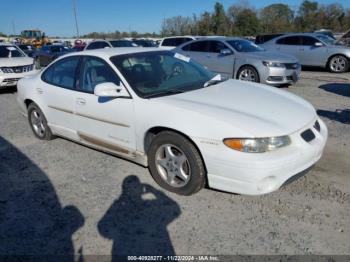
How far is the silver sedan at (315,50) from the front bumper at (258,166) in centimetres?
1119

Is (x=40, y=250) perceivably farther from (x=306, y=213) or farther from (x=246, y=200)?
(x=306, y=213)

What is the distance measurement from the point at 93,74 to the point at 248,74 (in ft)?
20.6

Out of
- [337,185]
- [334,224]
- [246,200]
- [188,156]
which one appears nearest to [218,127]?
[188,156]

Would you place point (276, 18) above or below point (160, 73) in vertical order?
above

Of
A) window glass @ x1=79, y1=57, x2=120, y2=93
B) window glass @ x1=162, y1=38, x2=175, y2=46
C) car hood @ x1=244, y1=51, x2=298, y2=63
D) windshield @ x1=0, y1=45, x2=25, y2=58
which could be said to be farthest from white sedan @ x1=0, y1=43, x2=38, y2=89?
window glass @ x1=162, y1=38, x2=175, y2=46

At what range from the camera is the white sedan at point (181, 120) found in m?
3.15

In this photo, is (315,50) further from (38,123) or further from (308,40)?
(38,123)

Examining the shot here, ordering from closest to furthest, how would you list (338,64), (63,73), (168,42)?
(63,73) → (338,64) → (168,42)

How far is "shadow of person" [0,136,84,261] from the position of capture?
295 cm

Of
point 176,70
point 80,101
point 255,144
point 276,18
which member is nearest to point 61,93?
point 80,101

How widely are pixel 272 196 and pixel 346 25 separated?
62.3 m

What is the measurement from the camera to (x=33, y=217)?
11.2ft

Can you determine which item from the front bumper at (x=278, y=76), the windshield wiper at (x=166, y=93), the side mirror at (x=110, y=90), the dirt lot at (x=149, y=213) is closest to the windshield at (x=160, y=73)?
the windshield wiper at (x=166, y=93)

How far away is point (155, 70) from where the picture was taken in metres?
4.34
